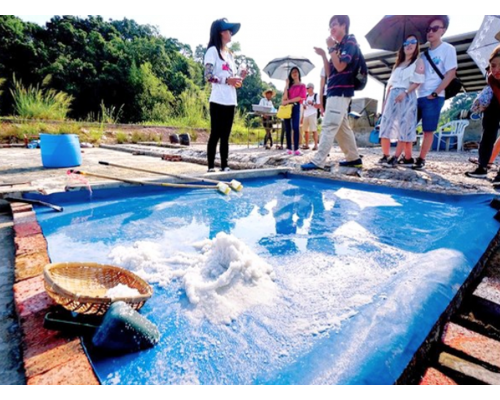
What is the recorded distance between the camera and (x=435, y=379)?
2.51 ft

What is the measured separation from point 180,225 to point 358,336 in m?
1.31

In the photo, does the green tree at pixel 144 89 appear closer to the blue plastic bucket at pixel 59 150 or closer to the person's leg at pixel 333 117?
the blue plastic bucket at pixel 59 150

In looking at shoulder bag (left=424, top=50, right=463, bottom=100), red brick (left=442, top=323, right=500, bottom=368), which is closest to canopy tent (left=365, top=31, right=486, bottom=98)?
shoulder bag (left=424, top=50, right=463, bottom=100)

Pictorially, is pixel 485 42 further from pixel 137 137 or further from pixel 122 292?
pixel 137 137

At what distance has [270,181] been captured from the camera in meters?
3.37

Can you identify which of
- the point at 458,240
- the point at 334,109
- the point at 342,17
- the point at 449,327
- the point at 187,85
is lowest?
the point at 449,327

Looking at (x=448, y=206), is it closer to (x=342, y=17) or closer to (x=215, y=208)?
(x=215, y=208)

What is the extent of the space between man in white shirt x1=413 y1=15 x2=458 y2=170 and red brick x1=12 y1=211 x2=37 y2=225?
3.76 metres

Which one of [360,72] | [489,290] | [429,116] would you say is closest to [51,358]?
[489,290]

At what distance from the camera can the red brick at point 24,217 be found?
1.66 m

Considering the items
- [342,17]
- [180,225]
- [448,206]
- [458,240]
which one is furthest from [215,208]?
[342,17]

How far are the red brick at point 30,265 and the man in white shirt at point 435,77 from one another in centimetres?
366

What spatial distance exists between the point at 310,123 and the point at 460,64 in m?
5.43

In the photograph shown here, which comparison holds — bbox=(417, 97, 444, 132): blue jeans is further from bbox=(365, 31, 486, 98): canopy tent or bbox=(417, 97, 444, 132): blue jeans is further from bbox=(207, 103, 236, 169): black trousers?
bbox=(365, 31, 486, 98): canopy tent
